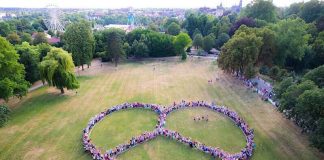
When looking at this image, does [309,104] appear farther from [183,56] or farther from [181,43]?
[181,43]

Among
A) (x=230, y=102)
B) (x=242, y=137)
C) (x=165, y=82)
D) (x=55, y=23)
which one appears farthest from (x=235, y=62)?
(x=55, y=23)

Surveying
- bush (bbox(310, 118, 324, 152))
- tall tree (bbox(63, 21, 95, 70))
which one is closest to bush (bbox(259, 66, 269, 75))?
bush (bbox(310, 118, 324, 152))

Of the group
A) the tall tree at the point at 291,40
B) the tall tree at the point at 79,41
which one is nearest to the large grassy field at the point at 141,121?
the tall tree at the point at 79,41

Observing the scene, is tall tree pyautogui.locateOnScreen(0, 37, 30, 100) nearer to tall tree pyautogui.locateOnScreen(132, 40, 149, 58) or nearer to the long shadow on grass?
the long shadow on grass

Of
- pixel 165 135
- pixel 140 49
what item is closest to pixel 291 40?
pixel 140 49

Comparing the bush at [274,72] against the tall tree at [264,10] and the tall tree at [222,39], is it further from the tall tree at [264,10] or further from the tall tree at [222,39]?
the tall tree at [264,10]

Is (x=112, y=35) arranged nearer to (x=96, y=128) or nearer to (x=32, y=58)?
(x=32, y=58)

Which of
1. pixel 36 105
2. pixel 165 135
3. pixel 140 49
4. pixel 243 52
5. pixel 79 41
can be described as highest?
pixel 79 41
